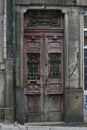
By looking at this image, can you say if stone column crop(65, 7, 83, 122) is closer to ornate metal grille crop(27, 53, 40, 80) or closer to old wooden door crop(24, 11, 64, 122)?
old wooden door crop(24, 11, 64, 122)

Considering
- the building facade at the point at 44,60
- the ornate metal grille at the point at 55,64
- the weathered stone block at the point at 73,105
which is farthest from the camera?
the ornate metal grille at the point at 55,64

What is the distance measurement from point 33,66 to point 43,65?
30 centimetres

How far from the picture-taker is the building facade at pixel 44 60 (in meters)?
13.6

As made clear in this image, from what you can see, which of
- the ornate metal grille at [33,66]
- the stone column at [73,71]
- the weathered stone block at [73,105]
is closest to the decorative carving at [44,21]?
the stone column at [73,71]

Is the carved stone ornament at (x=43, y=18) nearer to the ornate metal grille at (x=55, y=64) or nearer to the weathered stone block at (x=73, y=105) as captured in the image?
the ornate metal grille at (x=55, y=64)

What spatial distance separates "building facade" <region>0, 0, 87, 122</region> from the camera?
44.7ft

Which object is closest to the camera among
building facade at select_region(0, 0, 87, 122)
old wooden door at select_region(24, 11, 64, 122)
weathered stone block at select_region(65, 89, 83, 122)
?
building facade at select_region(0, 0, 87, 122)

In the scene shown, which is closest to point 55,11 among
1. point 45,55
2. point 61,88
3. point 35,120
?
point 45,55

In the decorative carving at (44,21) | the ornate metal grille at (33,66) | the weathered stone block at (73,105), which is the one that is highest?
the decorative carving at (44,21)

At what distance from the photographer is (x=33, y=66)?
14.1 meters

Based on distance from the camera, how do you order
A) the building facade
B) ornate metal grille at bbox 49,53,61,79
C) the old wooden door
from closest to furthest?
1. the building facade
2. the old wooden door
3. ornate metal grille at bbox 49,53,61,79

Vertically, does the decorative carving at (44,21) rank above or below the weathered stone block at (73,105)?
above

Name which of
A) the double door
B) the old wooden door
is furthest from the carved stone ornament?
the double door

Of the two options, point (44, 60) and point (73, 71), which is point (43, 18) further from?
point (73, 71)
